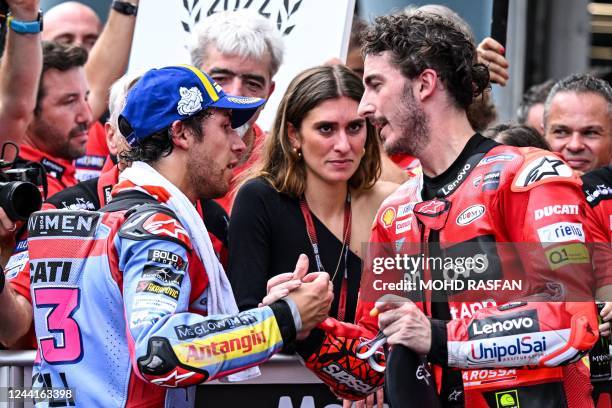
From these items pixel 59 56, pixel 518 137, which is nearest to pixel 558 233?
pixel 518 137

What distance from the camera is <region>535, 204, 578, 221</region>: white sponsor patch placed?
11.5ft

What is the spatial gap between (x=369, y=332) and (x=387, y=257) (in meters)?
0.30

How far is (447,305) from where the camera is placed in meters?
3.74

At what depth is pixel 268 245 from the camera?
452cm

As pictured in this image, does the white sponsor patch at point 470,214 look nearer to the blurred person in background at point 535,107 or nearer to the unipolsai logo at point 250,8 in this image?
the unipolsai logo at point 250,8

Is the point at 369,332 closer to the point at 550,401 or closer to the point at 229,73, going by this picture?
the point at 550,401

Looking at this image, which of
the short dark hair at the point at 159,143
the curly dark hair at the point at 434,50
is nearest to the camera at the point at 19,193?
the short dark hair at the point at 159,143

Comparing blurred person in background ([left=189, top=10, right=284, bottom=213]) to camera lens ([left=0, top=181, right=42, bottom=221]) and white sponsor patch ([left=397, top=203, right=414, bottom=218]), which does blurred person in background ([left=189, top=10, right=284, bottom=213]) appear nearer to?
camera lens ([left=0, top=181, right=42, bottom=221])

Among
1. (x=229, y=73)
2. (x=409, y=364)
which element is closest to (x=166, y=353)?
(x=409, y=364)

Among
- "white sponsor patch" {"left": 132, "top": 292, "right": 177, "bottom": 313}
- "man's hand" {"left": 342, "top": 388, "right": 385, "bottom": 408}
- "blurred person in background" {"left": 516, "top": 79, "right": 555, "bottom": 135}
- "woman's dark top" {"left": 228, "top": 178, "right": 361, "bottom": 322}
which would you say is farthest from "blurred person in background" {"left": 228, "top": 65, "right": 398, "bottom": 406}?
"blurred person in background" {"left": 516, "top": 79, "right": 555, "bottom": 135}

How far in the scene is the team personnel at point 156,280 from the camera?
3318mm

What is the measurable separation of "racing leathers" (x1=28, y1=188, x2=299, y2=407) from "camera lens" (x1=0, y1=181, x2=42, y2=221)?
364 millimetres

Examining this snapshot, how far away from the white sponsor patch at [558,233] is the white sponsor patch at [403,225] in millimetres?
585

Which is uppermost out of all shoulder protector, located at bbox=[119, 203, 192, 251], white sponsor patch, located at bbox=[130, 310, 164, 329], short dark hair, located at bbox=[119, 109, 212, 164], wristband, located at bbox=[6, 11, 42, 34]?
wristband, located at bbox=[6, 11, 42, 34]
